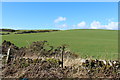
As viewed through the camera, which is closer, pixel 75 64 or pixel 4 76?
pixel 4 76

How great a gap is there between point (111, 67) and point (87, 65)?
716mm

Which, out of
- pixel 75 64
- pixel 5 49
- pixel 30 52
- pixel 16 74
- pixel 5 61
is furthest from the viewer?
pixel 5 49

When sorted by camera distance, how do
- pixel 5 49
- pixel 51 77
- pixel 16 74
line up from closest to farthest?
pixel 51 77 < pixel 16 74 < pixel 5 49

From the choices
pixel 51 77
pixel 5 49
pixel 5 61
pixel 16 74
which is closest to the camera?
pixel 51 77

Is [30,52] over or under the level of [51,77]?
over

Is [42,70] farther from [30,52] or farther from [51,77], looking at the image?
[30,52]

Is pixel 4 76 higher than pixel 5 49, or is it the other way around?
pixel 5 49

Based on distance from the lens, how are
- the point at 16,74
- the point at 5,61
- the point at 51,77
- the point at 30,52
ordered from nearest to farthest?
1. the point at 51,77
2. the point at 16,74
3. the point at 5,61
4. the point at 30,52

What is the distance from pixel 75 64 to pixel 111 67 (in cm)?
112

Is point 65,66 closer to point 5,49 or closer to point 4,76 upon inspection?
point 4,76

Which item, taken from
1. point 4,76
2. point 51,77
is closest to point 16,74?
point 4,76

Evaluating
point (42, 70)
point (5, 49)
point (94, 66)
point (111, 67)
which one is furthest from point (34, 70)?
point (5, 49)

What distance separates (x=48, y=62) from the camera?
19.5ft

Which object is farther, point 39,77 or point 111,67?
point 111,67
